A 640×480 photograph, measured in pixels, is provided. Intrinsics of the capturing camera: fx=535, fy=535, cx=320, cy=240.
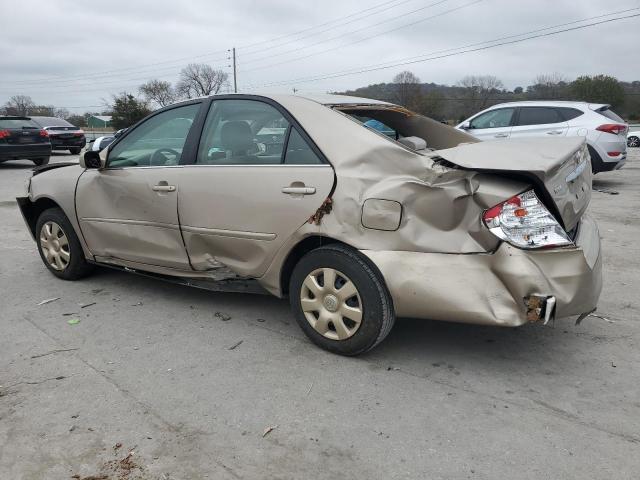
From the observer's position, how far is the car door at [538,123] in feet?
32.8

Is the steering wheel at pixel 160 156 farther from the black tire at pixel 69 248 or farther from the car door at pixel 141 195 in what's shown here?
the black tire at pixel 69 248

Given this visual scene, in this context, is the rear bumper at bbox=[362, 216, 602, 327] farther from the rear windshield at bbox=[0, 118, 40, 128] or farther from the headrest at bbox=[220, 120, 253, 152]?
the rear windshield at bbox=[0, 118, 40, 128]

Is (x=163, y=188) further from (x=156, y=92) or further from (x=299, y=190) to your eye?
(x=156, y=92)

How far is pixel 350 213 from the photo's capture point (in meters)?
3.01

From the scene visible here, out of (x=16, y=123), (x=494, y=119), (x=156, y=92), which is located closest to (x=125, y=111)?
(x=156, y=92)

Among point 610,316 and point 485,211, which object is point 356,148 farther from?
point 610,316

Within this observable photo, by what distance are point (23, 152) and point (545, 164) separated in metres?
16.2

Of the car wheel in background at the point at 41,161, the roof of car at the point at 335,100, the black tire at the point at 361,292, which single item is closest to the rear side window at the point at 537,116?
the roof of car at the point at 335,100

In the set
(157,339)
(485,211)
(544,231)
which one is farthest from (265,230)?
(544,231)

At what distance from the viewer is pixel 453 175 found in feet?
9.23

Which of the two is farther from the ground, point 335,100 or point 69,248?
point 335,100

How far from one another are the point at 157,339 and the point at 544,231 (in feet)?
8.21

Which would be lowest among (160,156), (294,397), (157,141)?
(294,397)

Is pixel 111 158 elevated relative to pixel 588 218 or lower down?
elevated
